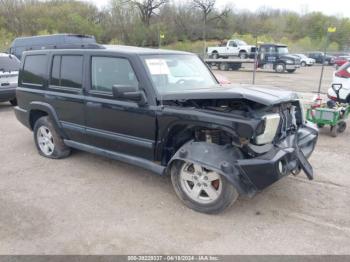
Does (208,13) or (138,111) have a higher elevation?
(208,13)

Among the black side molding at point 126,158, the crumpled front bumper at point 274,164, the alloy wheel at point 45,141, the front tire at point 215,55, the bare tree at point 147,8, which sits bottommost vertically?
the front tire at point 215,55

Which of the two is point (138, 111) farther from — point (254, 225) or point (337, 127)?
point (337, 127)

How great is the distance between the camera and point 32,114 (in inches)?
222

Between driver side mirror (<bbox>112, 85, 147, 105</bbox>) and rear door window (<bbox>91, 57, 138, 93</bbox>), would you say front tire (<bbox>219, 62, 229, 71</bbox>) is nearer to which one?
rear door window (<bbox>91, 57, 138, 93</bbox>)

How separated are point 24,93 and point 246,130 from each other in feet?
13.4

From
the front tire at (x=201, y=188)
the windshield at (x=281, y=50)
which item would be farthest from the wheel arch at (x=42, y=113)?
the windshield at (x=281, y=50)

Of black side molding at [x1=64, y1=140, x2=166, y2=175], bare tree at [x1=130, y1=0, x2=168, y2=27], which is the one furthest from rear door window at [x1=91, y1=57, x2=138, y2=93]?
bare tree at [x1=130, y1=0, x2=168, y2=27]

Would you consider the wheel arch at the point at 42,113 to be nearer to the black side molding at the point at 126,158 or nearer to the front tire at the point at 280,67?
the black side molding at the point at 126,158

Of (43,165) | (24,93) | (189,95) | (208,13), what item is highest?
(208,13)

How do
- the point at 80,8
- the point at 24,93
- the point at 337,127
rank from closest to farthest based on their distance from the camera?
the point at 24,93, the point at 337,127, the point at 80,8

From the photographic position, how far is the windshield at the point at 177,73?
399 cm

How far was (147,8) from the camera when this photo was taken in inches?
2308

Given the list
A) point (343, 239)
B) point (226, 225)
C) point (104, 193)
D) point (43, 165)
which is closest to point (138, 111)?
point (104, 193)

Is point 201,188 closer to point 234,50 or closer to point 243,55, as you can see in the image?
point 243,55
